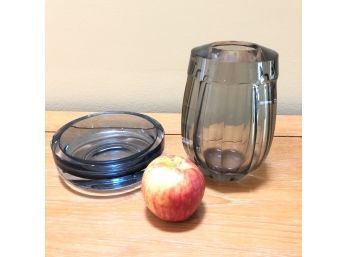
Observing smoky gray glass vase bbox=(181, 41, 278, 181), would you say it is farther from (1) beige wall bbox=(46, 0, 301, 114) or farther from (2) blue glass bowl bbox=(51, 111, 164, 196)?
(1) beige wall bbox=(46, 0, 301, 114)

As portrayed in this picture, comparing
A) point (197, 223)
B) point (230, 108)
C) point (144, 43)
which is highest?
point (144, 43)

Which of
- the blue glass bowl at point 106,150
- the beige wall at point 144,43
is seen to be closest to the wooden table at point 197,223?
the blue glass bowl at point 106,150

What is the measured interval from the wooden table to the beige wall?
252 mm

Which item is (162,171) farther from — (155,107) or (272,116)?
(155,107)

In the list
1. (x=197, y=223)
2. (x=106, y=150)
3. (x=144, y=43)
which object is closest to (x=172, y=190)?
(x=197, y=223)

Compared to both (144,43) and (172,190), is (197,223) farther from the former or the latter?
(144,43)

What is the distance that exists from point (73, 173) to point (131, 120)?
6.4 inches

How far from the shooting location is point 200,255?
38 centimetres

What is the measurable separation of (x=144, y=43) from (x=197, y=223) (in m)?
0.40

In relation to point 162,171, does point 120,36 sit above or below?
above

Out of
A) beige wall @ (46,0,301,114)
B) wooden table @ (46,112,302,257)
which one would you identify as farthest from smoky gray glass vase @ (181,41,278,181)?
beige wall @ (46,0,301,114)

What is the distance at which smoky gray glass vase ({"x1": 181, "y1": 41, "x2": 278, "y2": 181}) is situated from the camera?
47cm

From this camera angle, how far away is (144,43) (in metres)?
0.70

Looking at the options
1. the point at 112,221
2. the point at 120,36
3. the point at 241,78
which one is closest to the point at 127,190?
the point at 112,221
